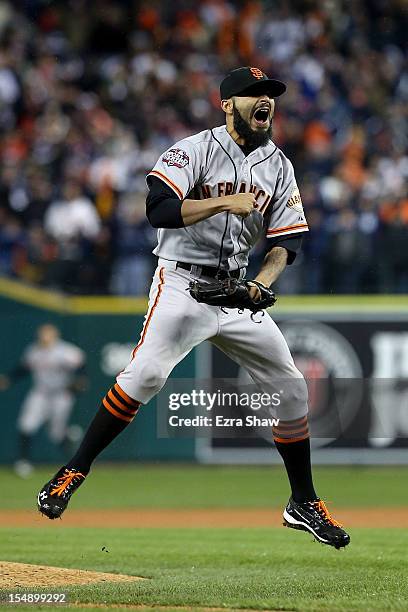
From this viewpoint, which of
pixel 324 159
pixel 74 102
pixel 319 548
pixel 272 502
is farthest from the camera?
pixel 74 102

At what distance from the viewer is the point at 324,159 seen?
13.8m

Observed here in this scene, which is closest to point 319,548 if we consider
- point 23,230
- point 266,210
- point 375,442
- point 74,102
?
point 266,210

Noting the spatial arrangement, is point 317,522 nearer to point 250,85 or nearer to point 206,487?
point 250,85

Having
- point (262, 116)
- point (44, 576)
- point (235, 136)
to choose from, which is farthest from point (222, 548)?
point (262, 116)

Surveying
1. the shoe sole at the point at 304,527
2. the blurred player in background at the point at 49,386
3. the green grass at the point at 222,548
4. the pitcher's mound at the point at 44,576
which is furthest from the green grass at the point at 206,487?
the shoe sole at the point at 304,527

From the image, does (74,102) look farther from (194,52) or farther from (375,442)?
(375,442)

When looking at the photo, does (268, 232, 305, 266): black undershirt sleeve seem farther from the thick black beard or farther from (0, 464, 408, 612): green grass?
(0, 464, 408, 612): green grass

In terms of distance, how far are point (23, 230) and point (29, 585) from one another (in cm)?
818

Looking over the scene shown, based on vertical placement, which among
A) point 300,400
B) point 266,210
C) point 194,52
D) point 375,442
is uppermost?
point 194,52

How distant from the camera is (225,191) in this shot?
5.49 meters

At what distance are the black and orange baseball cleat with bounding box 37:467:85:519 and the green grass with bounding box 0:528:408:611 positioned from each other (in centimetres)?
37

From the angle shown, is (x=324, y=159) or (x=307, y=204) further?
(x=324, y=159)

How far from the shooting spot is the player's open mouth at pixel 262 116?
5410 mm

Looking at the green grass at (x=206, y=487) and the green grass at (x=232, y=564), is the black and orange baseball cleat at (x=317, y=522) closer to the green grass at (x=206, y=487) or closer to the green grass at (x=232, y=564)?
the green grass at (x=232, y=564)
